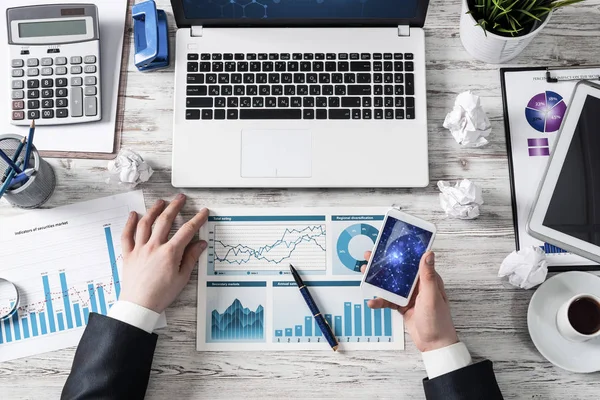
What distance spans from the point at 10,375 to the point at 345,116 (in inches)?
28.8

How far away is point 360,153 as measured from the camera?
1.00m

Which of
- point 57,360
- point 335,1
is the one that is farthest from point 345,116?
point 57,360

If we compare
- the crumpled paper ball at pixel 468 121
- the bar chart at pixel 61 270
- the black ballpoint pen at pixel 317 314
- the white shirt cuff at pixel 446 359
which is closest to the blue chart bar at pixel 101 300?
the bar chart at pixel 61 270

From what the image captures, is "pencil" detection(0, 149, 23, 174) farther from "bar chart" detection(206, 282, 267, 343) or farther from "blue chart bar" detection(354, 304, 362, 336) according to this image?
"blue chart bar" detection(354, 304, 362, 336)

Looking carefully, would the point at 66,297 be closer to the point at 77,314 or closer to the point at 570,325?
the point at 77,314

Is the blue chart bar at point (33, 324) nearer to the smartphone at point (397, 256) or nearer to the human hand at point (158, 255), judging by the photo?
the human hand at point (158, 255)

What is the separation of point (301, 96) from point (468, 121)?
0.30 m

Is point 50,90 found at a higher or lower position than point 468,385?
higher

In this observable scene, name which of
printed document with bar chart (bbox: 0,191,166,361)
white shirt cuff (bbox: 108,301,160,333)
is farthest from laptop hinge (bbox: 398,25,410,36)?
white shirt cuff (bbox: 108,301,160,333)

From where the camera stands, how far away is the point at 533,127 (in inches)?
40.2

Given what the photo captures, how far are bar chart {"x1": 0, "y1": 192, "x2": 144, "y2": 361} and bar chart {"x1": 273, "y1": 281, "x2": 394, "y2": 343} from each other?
0.96 feet

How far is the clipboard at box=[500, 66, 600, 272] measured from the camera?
0.99m

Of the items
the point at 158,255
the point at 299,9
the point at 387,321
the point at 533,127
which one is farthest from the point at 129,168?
the point at 533,127

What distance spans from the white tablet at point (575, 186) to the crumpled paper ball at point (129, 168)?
65 centimetres
